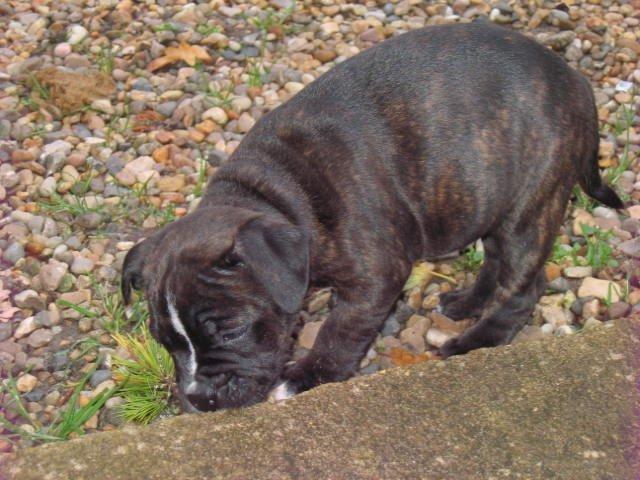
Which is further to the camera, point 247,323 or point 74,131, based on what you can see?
point 74,131

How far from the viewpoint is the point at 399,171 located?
426cm

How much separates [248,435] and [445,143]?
1.62m

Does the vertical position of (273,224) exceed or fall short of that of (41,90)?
it exceeds it

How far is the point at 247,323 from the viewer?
12.4 feet

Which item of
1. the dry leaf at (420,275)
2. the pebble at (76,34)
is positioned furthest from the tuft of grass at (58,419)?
the pebble at (76,34)

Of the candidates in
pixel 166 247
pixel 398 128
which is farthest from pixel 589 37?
pixel 166 247

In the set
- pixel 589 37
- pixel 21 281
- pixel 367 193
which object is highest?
pixel 367 193

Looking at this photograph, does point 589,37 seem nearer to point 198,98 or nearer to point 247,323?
point 198,98

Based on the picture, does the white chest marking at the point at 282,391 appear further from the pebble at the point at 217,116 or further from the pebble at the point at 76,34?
the pebble at the point at 76,34

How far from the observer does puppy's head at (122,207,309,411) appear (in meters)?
3.55

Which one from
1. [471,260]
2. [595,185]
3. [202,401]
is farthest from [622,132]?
[202,401]

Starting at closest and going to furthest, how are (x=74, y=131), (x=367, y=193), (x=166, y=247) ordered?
(x=166, y=247) → (x=367, y=193) → (x=74, y=131)

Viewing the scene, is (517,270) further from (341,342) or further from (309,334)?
(309,334)

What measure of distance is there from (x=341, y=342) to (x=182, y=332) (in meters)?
0.93
